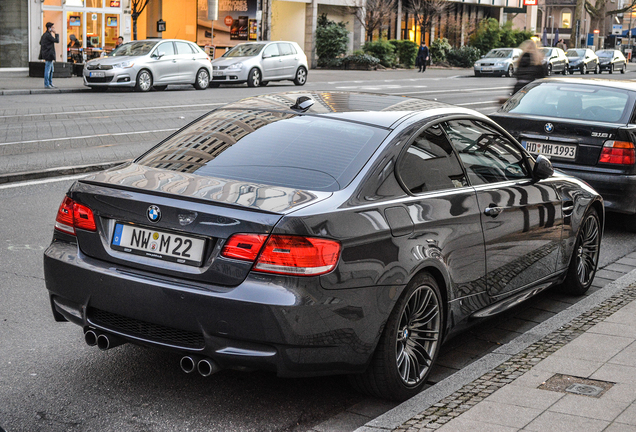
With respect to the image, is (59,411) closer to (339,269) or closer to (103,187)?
(103,187)

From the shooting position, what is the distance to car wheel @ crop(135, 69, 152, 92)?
84.5ft

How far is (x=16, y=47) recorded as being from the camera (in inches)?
1324

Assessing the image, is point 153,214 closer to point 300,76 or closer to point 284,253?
point 284,253

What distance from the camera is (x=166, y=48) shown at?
26812mm

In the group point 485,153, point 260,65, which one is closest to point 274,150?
point 485,153

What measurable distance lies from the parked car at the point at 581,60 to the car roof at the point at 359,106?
51856 mm

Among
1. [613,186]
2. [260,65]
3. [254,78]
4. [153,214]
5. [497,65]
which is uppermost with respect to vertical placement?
[497,65]

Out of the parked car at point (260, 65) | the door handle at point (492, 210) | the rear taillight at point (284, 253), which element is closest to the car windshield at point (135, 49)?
the parked car at point (260, 65)

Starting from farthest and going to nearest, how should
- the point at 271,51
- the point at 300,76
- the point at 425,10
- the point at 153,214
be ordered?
1. the point at 425,10
2. the point at 300,76
3. the point at 271,51
4. the point at 153,214

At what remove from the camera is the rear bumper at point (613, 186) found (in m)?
8.62

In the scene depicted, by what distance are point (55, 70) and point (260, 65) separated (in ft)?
23.1

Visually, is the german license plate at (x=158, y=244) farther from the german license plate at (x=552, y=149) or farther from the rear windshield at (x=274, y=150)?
the german license plate at (x=552, y=149)

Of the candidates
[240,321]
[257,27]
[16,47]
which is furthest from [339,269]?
[257,27]

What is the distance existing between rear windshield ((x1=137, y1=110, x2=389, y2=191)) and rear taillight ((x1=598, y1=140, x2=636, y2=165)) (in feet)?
15.7
